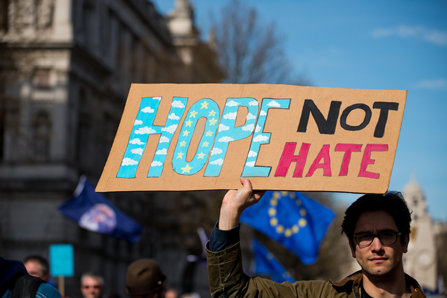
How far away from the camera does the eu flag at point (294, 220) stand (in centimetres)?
1365

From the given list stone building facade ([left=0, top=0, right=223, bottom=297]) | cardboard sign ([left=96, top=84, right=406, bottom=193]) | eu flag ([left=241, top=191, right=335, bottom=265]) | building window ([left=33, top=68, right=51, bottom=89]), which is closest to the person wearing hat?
cardboard sign ([left=96, top=84, right=406, bottom=193])

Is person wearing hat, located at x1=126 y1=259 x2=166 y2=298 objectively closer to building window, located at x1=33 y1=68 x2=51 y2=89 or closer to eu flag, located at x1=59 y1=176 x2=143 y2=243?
eu flag, located at x1=59 y1=176 x2=143 y2=243

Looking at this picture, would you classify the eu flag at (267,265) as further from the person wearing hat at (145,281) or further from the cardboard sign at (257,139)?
the cardboard sign at (257,139)

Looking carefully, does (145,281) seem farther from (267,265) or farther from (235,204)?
(267,265)

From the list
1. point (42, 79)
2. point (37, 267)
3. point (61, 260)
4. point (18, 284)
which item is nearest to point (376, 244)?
point (18, 284)

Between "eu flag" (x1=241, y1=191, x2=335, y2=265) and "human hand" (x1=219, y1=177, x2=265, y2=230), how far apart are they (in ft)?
31.3

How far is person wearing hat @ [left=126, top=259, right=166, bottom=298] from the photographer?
5.80m

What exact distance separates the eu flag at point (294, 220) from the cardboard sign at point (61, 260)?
3.25 metres

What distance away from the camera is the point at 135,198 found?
41.2 metres

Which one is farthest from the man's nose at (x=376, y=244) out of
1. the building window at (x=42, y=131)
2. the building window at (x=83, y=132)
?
the building window at (x=83, y=132)

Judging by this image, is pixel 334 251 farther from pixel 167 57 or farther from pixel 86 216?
pixel 86 216

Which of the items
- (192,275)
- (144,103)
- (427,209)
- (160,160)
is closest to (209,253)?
(160,160)

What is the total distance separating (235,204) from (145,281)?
2.38m

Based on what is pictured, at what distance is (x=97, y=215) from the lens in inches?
628
